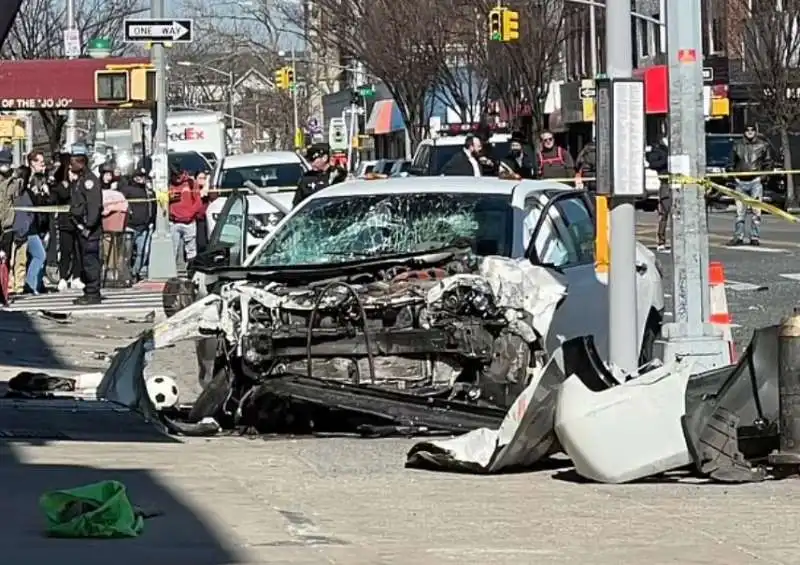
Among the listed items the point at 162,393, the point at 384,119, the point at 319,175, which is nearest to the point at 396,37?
the point at 384,119

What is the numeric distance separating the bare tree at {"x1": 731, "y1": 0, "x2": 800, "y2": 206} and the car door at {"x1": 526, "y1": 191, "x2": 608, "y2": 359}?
35.9m

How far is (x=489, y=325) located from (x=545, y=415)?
152cm

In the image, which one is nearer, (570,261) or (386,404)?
(386,404)

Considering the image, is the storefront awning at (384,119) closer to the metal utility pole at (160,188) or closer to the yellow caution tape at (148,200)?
the yellow caution tape at (148,200)

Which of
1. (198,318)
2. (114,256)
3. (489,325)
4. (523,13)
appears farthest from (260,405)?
(523,13)

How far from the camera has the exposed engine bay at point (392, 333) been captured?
33.5 ft

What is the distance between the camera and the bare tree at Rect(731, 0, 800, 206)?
47.8 metres

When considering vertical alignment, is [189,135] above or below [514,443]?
above

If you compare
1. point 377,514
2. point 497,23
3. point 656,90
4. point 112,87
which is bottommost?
point 377,514

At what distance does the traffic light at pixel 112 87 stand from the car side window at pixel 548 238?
44.0 feet

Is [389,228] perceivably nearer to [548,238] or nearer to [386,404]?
[548,238]

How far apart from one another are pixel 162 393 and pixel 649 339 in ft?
11.1

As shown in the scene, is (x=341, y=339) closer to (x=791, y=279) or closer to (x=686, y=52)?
(x=686, y=52)

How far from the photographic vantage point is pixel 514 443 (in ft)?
29.2
